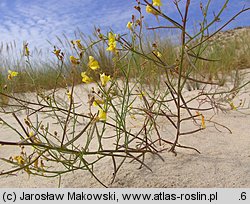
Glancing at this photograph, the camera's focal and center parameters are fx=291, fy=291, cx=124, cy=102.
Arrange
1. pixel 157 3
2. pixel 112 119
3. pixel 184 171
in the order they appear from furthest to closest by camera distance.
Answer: pixel 112 119, pixel 184 171, pixel 157 3

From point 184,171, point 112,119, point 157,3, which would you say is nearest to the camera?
point 157,3

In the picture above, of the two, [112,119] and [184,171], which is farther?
[112,119]

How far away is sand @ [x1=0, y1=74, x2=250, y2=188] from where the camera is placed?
117 centimetres

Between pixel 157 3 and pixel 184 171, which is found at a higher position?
pixel 157 3

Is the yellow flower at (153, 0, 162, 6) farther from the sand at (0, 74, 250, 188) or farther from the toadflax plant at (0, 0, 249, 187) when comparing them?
the sand at (0, 74, 250, 188)

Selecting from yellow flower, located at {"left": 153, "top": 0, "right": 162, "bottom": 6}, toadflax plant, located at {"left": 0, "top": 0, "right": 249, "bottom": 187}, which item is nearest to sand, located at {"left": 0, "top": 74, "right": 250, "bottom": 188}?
toadflax plant, located at {"left": 0, "top": 0, "right": 249, "bottom": 187}

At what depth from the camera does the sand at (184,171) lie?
1167mm

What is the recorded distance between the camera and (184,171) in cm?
123

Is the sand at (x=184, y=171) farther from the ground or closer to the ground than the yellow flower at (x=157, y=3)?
closer to the ground

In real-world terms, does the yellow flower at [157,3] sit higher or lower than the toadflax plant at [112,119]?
higher

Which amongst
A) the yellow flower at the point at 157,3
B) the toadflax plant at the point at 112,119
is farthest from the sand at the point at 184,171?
the yellow flower at the point at 157,3

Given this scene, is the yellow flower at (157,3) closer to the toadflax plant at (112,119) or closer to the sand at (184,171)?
the toadflax plant at (112,119)
